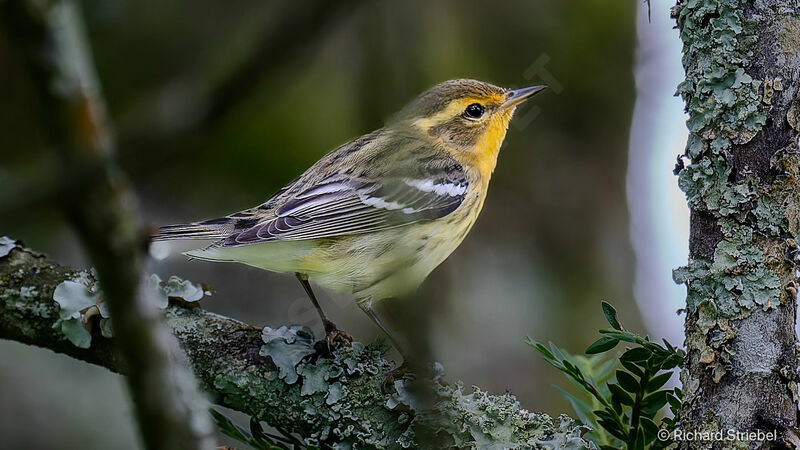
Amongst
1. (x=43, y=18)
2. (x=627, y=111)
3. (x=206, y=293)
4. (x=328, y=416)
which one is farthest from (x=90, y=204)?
(x=627, y=111)

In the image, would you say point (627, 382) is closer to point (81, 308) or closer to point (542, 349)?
point (542, 349)

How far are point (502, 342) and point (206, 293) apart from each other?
267cm

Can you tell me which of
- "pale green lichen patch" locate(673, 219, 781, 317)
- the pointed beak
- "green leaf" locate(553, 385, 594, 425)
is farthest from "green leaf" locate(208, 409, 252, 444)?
the pointed beak

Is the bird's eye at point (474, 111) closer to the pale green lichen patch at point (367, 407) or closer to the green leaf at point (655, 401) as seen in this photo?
the pale green lichen patch at point (367, 407)

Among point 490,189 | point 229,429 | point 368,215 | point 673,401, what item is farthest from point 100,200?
point 490,189

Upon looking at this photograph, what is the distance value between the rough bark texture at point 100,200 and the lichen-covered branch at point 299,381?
1197mm

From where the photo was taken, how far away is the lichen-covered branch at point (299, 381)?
7.84ft

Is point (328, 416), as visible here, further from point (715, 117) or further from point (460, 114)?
point (460, 114)

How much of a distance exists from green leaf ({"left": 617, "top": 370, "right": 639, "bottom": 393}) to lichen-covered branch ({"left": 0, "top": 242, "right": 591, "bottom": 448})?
0.67ft

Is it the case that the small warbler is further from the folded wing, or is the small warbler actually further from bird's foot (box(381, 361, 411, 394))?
bird's foot (box(381, 361, 411, 394))

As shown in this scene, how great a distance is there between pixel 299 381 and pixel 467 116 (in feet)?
7.67

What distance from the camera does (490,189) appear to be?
5.37 metres

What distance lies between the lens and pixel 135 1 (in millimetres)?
4918

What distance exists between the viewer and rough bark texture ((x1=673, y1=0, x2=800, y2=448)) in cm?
203
